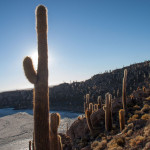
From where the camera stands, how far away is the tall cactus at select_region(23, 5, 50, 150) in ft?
17.7

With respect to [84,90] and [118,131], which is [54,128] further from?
[84,90]

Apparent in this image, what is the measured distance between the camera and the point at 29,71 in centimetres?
538

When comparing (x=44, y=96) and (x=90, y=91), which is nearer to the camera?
(x=44, y=96)

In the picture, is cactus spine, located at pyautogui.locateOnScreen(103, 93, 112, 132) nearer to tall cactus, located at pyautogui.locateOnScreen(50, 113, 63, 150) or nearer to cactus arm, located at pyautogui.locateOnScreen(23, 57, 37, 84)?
tall cactus, located at pyautogui.locateOnScreen(50, 113, 63, 150)

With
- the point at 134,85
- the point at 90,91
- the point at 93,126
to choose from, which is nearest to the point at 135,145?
the point at 93,126

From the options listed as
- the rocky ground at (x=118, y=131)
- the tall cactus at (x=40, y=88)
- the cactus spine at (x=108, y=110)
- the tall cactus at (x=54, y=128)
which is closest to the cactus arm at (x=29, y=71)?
the tall cactus at (x=40, y=88)

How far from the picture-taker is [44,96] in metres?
5.48

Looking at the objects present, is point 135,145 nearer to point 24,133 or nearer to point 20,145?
point 20,145

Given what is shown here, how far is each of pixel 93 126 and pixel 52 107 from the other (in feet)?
152

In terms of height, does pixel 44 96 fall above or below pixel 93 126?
above

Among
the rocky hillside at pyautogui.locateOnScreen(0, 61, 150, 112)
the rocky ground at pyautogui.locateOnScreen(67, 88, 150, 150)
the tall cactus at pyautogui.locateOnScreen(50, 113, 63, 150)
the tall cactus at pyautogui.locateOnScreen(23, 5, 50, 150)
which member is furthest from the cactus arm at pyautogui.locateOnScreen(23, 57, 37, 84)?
the rocky hillside at pyautogui.locateOnScreen(0, 61, 150, 112)

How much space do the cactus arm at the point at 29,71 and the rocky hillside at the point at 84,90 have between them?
4374 centimetres

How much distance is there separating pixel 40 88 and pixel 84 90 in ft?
195

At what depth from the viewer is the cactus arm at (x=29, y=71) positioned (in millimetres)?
5379
